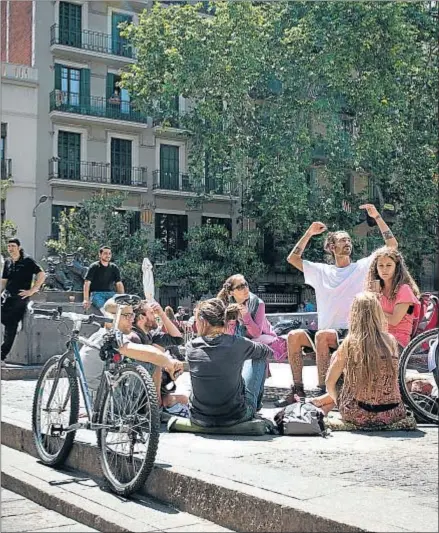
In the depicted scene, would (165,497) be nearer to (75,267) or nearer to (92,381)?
(92,381)

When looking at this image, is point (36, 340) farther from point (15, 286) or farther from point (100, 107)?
point (100, 107)

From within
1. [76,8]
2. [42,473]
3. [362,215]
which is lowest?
[42,473]

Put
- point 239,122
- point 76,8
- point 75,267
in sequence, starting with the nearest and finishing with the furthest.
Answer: point 76,8
point 239,122
point 75,267

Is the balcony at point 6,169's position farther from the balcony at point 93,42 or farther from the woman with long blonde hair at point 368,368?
the woman with long blonde hair at point 368,368

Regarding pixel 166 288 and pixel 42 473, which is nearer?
pixel 42 473

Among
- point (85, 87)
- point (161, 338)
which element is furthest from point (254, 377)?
point (85, 87)

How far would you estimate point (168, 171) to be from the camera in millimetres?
4164

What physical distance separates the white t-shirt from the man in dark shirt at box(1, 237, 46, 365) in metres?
1.78

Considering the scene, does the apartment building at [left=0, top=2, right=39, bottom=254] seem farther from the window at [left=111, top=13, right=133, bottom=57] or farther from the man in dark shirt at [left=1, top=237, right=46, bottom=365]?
the man in dark shirt at [left=1, top=237, right=46, bottom=365]

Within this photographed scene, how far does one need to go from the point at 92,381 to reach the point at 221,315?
72 centimetres

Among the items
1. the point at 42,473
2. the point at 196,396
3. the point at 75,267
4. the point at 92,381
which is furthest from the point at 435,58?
the point at 75,267

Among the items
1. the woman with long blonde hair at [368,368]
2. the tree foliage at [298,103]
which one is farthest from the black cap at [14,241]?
the woman with long blonde hair at [368,368]

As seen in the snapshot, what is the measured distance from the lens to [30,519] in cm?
319

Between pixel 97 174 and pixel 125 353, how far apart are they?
1.28m
